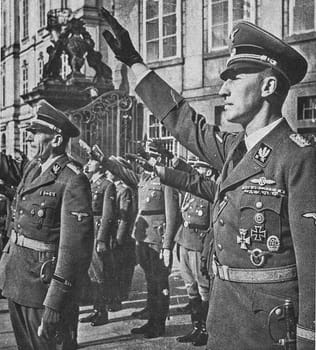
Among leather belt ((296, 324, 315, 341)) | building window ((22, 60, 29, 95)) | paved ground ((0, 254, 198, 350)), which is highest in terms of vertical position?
building window ((22, 60, 29, 95))

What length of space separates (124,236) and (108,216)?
0.39ft

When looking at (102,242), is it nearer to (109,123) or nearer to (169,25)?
(109,123)

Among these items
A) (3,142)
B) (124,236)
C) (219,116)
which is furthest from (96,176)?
(219,116)

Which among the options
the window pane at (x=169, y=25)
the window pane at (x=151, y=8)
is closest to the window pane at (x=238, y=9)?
the window pane at (x=169, y=25)

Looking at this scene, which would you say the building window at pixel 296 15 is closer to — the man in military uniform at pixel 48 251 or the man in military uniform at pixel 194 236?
the man in military uniform at pixel 194 236

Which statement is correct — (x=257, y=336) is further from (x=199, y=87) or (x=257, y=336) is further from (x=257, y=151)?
(x=199, y=87)

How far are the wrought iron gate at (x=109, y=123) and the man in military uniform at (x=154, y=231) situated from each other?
0.10m

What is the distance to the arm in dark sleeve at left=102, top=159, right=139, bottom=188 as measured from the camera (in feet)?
7.61

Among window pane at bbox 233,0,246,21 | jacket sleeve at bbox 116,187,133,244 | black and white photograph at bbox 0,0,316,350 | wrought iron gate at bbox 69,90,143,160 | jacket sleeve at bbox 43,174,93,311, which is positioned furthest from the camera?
jacket sleeve at bbox 116,187,133,244

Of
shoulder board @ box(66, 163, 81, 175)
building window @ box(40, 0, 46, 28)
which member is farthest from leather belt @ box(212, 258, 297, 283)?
building window @ box(40, 0, 46, 28)

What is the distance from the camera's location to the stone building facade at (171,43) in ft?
5.30

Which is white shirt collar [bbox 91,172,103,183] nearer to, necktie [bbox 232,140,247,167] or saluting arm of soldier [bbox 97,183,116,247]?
saluting arm of soldier [bbox 97,183,116,247]

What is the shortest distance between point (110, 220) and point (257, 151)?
141 centimetres

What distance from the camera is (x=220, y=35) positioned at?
180 centimetres
